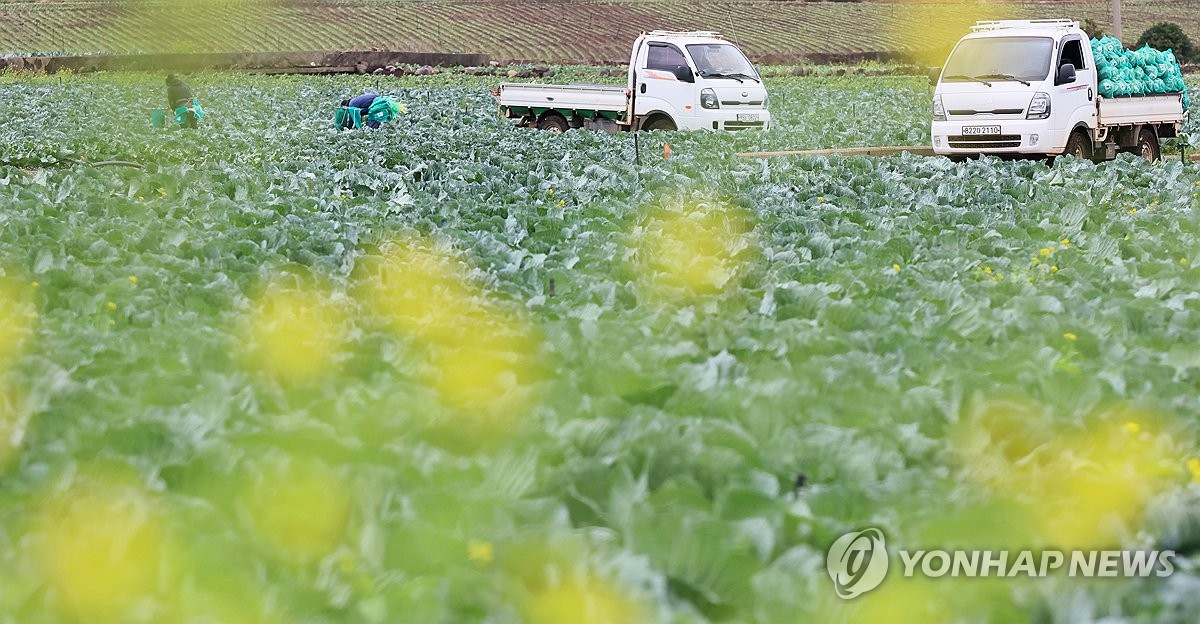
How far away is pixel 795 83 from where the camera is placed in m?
39.0

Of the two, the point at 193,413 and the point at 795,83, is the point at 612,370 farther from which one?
the point at 795,83

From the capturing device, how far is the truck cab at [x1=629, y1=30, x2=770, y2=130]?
19719mm

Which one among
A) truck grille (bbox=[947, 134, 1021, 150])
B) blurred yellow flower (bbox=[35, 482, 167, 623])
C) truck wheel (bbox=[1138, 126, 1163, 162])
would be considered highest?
blurred yellow flower (bbox=[35, 482, 167, 623])

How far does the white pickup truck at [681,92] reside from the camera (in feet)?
64.7

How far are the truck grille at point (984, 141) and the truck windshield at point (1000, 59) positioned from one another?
685 mm

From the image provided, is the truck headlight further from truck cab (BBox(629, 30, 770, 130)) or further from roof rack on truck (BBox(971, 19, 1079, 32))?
truck cab (BBox(629, 30, 770, 130))

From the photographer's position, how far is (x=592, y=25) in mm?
71812

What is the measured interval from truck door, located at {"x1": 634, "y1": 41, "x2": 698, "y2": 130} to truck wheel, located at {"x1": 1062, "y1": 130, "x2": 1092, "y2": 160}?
550cm

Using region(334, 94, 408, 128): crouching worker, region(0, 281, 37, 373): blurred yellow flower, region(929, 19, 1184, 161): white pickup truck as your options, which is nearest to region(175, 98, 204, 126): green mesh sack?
region(334, 94, 408, 128): crouching worker

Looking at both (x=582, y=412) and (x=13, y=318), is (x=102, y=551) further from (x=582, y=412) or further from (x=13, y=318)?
(x=13, y=318)

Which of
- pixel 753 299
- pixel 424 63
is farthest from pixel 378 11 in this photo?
pixel 753 299

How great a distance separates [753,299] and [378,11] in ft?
230

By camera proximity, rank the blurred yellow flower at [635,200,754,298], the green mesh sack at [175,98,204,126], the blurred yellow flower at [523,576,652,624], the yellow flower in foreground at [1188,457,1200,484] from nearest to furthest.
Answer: the blurred yellow flower at [523,576,652,624] < the yellow flower in foreground at [1188,457,1200,484] < the blurred yellow flower at [635,200,754,298] < the green mesh sack at [175,98,204,126]

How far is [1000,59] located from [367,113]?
9.02 metres
